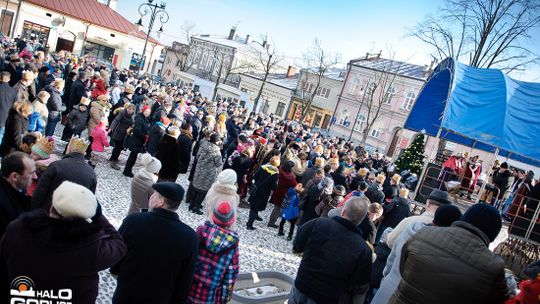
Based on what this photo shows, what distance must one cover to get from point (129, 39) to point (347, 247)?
50558mm

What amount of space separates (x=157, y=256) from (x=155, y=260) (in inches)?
1.5

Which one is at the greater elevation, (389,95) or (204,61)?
(389,95)

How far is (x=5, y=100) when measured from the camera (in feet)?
25.0

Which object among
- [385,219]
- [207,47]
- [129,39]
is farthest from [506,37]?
[207,47]

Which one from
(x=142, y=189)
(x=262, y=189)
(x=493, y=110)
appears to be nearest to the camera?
(x=142, y=189)

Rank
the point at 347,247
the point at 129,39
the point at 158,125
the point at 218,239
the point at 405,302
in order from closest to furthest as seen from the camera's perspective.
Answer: the point at 405,302, the point at 218,239, the point at 347,247, the point at 158,125, the point at 129,39

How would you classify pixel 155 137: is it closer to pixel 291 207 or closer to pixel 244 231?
pixel 244 231

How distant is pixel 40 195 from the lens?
408cm

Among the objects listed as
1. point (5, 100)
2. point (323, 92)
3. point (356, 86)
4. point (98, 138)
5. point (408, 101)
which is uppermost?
point (356, 86)

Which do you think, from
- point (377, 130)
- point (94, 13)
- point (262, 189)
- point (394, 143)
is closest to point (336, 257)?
point (262, 189)

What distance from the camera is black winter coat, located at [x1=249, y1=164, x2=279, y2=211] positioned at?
348 inches

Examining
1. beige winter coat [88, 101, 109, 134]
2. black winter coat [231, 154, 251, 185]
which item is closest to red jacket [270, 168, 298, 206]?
black winter coat [231, 154, 251, 185]

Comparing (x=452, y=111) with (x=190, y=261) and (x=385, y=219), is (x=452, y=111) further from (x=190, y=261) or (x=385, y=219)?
(x=190, y=261)

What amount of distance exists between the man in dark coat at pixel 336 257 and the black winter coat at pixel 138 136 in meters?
6.66
